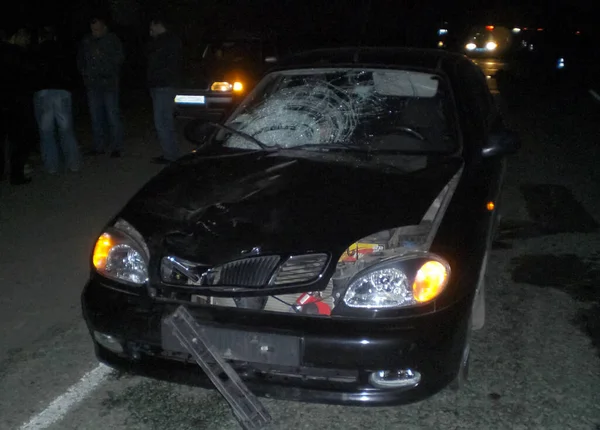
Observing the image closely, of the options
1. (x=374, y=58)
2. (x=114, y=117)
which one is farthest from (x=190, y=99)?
(x=374, y=58)

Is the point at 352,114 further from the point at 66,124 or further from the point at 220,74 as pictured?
the point at 220,74

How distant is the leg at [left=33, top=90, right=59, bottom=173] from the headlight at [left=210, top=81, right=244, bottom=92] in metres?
3.01

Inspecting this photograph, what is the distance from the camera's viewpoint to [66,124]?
821 centimetres

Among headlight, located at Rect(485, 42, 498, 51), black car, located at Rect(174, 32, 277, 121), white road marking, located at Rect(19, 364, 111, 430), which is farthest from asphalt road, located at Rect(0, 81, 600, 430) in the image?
headlight, located at Rect(485, 42, 498, 51)

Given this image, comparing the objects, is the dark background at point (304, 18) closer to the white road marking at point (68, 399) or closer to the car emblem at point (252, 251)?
the white road marking at point (68, 399)

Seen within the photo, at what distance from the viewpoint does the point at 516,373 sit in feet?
12.5

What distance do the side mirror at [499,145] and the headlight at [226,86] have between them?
22.7 feet

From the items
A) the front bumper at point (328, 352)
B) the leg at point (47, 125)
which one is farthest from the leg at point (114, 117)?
the front bumper at point (328, 352)

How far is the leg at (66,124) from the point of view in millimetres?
8133

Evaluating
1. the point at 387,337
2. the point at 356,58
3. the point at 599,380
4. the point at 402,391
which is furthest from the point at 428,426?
the point at 356,58

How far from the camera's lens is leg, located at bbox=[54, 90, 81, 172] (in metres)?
8.13

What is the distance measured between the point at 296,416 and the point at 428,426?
24.1 inches

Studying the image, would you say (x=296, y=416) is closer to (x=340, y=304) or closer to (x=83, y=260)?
(x=340, y=304)

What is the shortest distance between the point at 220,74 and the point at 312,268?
8.24m
